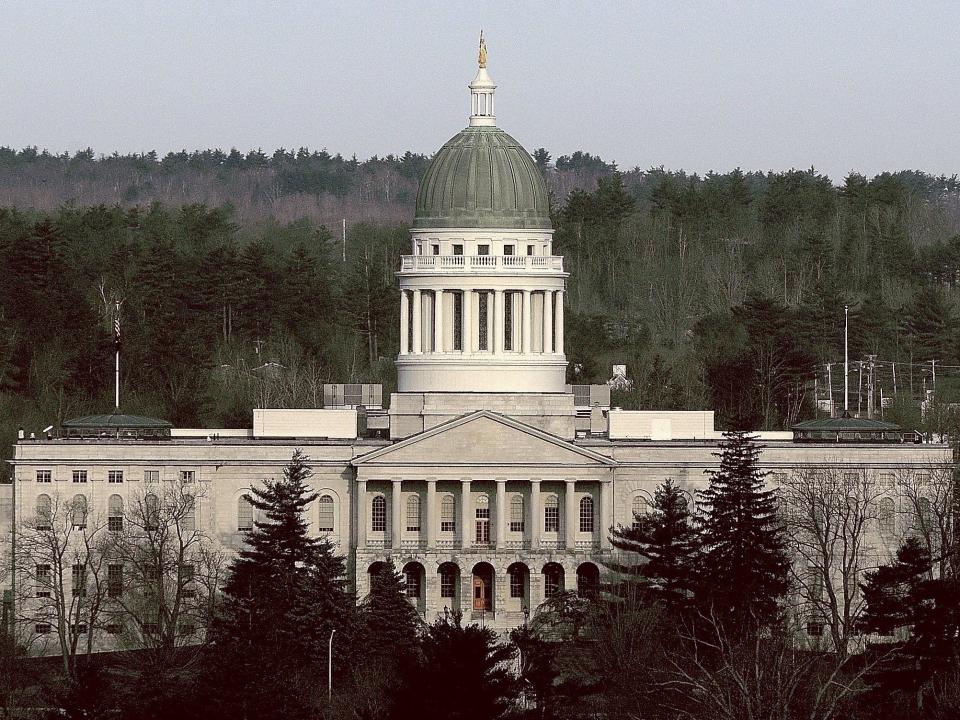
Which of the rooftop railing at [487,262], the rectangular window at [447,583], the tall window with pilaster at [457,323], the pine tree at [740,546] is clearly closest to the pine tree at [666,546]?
the pine tree at [740,546]

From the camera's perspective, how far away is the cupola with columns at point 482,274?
443ft

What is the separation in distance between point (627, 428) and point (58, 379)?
1717 inches

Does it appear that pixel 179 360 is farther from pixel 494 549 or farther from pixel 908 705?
pixel 908 705

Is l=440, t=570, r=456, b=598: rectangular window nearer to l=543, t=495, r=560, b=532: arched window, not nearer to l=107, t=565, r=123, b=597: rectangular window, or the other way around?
l=543, t=495, r=560, b=532: arched window

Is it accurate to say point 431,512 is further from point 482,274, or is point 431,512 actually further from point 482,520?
point 482,274

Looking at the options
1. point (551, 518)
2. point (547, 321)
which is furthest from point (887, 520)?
point (547, 321)

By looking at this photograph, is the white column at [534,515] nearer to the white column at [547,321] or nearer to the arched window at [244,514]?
the white column at [547,321]

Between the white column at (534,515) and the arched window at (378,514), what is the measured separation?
587 centimetres

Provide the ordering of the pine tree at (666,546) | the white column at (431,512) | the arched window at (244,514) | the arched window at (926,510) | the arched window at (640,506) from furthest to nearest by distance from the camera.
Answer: the arched window at (640,506) < the arched window at (244,514) < the white column at (431,512) < the arched window at (926,510) < the pine tree at (666,546)

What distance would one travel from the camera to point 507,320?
13812cm

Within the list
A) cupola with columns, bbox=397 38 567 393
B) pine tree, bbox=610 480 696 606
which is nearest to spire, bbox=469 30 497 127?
cupola with columns, bbox=397 38 567 393

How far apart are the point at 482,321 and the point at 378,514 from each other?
39.7ft

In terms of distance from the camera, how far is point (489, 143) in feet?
445

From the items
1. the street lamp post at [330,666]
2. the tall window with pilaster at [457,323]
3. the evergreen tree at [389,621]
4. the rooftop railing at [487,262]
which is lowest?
the street lamp post at [330,666]
